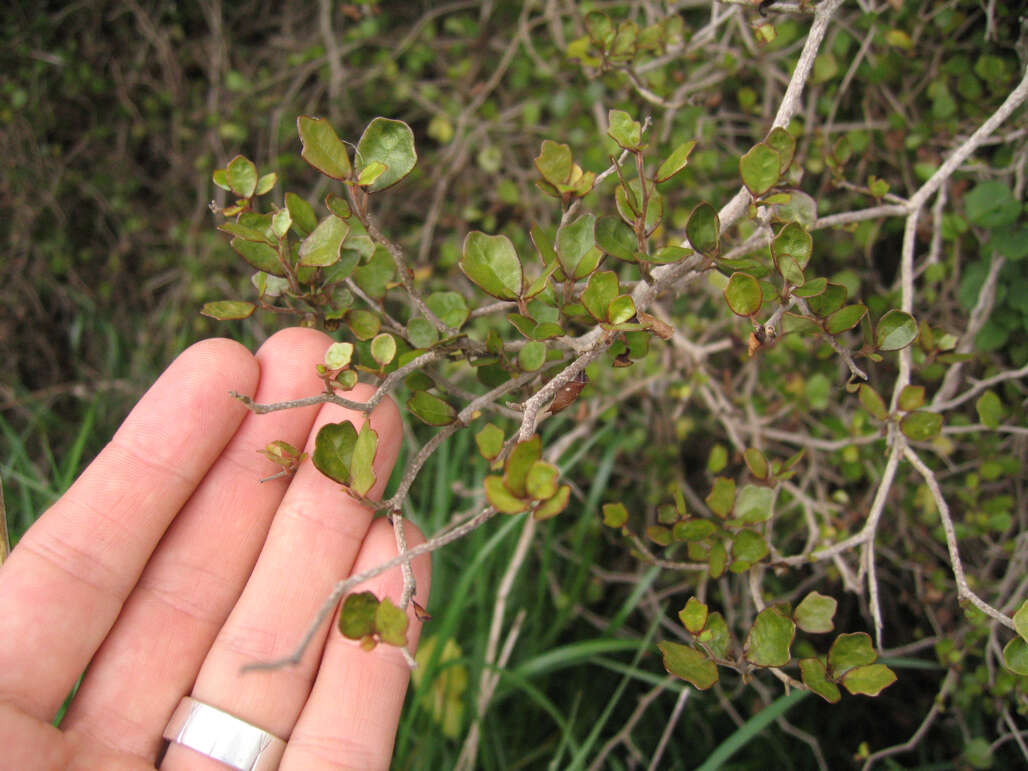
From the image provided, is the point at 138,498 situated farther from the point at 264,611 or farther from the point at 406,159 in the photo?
the point at 406,159

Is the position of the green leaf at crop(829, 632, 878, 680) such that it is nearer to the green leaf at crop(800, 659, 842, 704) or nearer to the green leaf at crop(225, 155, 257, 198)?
the green leaf at crop(800, 659, 842, 704)

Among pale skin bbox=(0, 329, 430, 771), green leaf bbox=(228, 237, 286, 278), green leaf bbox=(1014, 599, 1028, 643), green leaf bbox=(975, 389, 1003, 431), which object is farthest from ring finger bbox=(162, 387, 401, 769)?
green leaf bbox=(975, 389, 1003, 431)

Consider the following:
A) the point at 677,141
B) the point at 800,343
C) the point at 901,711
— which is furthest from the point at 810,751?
the point at 677,141

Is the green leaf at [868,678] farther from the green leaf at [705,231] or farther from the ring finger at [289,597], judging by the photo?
the ring finger at [289,597]

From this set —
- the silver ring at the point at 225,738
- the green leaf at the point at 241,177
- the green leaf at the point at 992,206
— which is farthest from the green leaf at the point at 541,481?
the green leaf at the point at 992,206

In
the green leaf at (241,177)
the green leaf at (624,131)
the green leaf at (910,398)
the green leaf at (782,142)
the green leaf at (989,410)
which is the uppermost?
the green leaf at (624,131)

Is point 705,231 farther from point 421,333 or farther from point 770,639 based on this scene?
point 770,639

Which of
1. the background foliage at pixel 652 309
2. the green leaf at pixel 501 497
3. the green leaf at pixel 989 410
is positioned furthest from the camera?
the background foliage at pixel 652 309
